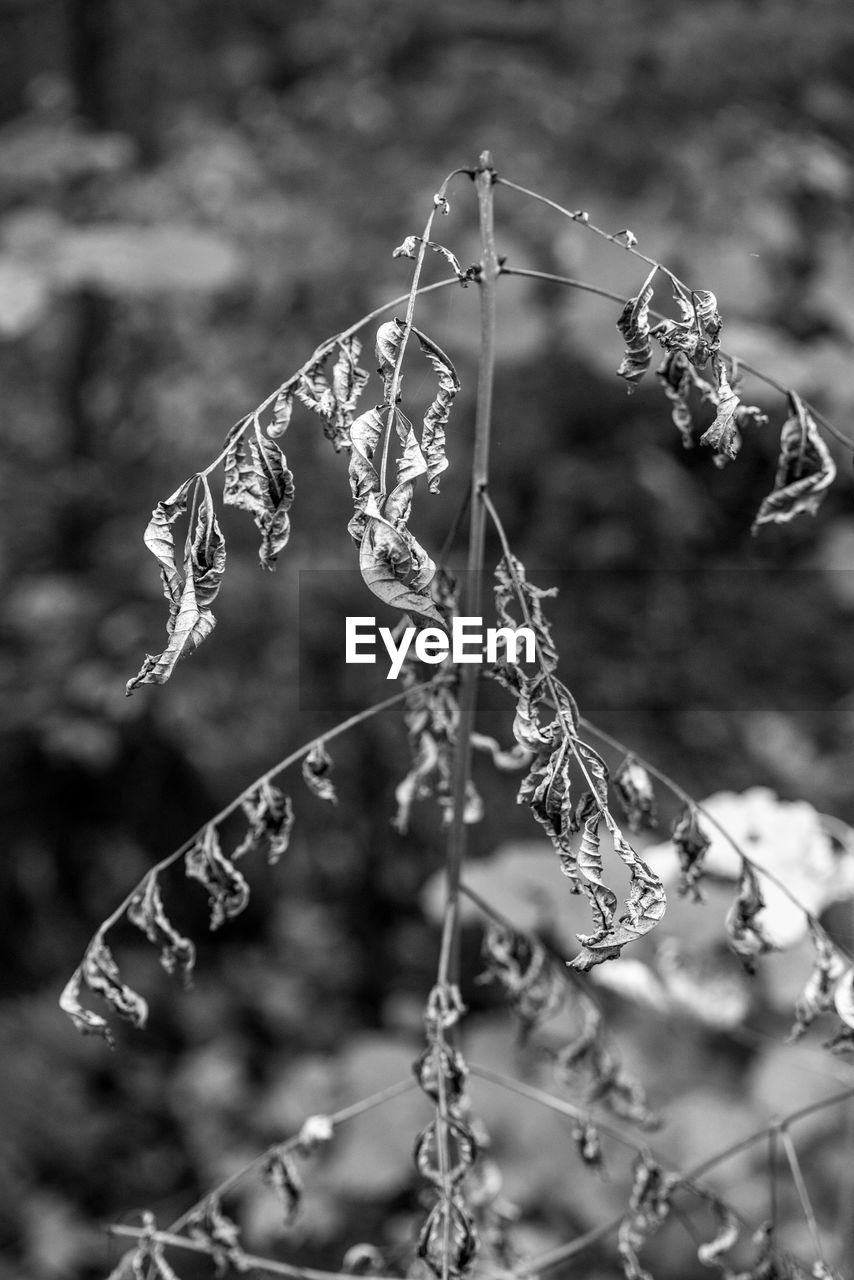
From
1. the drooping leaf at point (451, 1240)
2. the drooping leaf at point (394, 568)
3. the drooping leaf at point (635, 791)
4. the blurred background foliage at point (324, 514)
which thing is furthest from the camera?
the blurred background foliage at point (324, 514)

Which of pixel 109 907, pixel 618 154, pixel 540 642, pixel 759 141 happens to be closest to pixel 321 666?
pixel 109 907

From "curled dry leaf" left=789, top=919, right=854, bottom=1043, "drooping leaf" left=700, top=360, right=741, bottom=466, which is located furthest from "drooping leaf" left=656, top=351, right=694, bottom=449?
"curled dry leaf" left=789, top=919, right=854, bottom=1043

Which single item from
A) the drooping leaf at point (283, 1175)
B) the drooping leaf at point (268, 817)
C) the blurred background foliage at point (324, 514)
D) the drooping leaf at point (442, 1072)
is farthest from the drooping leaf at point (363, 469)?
the blurred background foliage at point (324, 514)

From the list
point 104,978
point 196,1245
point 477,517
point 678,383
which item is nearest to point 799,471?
point 678,383

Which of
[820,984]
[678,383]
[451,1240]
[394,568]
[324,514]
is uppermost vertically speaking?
[324,514]

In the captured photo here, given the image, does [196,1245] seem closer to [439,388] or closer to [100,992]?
[100,992]

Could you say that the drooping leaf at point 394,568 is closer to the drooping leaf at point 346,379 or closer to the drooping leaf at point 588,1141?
the drooping leaf at point 346,379

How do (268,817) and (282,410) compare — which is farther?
(268,817)
